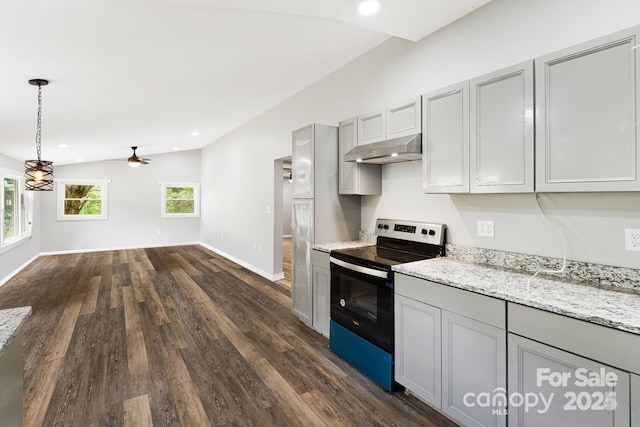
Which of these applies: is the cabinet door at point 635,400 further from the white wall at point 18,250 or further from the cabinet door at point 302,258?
the white wall at point 18,250

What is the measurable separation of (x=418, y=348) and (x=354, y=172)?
169 cm

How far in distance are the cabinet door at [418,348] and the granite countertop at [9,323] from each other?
1.94m

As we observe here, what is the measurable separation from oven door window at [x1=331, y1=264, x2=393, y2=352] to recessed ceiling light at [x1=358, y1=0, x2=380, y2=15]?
1935 millimetres

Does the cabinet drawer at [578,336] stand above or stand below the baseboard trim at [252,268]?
above

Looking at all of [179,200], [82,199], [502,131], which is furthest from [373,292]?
[82,199]

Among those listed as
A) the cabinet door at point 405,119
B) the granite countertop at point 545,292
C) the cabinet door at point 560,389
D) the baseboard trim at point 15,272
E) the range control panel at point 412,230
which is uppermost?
the cabinet door at point 405,119

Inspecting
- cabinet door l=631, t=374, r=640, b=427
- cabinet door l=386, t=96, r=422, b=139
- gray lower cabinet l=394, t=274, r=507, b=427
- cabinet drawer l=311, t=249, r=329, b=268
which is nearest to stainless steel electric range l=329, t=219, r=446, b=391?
gray lower cabinet l=394, t=274, r=507, b=427

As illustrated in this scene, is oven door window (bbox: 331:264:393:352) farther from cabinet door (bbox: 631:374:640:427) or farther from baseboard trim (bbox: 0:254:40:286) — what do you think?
baseboard trim (bbox: 0:254:40:286)

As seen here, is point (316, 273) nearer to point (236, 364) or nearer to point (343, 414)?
point (236, 364)

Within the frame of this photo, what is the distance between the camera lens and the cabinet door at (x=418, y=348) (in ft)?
6.28

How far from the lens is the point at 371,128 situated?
285 centimetres

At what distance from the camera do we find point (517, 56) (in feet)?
6.86

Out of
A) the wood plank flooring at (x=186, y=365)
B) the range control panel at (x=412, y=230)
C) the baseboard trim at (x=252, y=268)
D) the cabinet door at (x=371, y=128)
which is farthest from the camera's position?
the baseboard trim at (x=252, y=268)

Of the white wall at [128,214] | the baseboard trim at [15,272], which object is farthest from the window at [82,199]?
the baseboard trim at [15,272]
